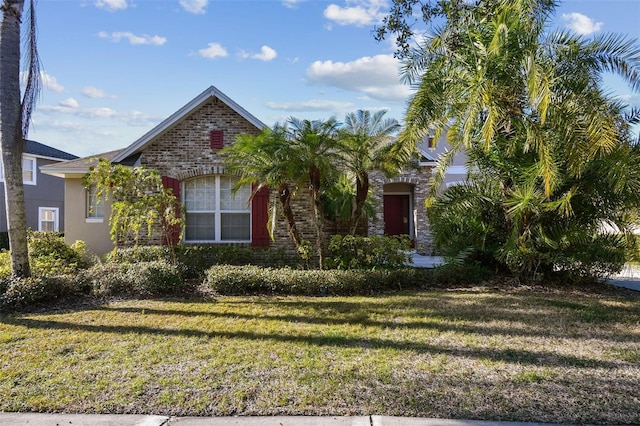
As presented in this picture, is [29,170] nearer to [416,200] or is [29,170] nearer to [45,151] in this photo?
[45,151]

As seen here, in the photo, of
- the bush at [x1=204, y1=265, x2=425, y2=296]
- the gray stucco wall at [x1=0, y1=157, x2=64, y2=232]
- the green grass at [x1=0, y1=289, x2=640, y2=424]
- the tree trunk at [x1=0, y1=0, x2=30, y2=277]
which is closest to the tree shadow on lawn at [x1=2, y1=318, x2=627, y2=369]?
the green grass at [x1=0, y1=289, x2=640, y2=424]

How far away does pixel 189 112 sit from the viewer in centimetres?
1220

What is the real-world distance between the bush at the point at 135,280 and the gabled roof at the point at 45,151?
14636mm

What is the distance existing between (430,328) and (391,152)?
4546mm

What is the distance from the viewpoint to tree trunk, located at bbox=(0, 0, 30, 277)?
25.5 ft

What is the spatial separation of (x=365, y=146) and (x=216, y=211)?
193 inches

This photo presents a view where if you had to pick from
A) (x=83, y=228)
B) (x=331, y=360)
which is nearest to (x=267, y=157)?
(x=331, y=360)

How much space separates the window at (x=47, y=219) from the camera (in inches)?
826

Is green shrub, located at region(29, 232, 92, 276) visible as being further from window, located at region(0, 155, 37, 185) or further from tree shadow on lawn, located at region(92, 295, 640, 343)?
window, located at region(0, 155, 37, 185)

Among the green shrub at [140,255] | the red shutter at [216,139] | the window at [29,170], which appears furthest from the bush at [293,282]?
the window at [29,170]

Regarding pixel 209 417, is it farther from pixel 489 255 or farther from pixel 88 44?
pixel 88 44

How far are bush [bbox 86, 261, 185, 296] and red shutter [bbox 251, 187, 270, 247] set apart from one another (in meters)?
3.15

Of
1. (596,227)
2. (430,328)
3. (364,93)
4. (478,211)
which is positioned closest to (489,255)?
(478,211)

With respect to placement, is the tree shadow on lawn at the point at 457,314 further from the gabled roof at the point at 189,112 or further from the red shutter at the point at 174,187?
the gabled roof at the point at 189,112
